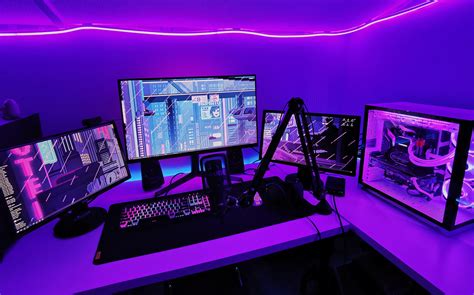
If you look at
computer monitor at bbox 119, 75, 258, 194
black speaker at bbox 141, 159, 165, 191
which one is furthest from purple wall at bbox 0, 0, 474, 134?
black speaker at bbox 141, 159, 165, 191

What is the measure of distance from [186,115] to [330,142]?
0.73 meters

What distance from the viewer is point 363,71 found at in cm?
174

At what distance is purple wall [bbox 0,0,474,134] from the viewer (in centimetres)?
127

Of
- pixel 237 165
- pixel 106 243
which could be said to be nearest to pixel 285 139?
pixel 237 165

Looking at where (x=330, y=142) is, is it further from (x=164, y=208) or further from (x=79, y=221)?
(x=79, y=221)

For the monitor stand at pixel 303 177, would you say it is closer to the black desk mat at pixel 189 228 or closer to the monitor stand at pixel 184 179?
the black desk mat at pixel 189 228

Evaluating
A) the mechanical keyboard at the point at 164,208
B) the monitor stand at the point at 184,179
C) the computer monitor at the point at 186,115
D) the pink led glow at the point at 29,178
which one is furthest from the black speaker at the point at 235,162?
the pink led glow at the point at 29,178

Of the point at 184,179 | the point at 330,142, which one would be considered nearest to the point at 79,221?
the point at 184,179

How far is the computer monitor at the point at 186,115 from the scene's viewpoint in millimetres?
1322

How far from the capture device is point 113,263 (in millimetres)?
880

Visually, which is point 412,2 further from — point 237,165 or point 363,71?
point 237,165

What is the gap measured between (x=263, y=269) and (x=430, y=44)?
1.51m

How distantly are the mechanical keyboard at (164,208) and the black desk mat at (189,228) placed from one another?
32mm

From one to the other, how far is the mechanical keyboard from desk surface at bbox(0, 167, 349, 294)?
0.13m
